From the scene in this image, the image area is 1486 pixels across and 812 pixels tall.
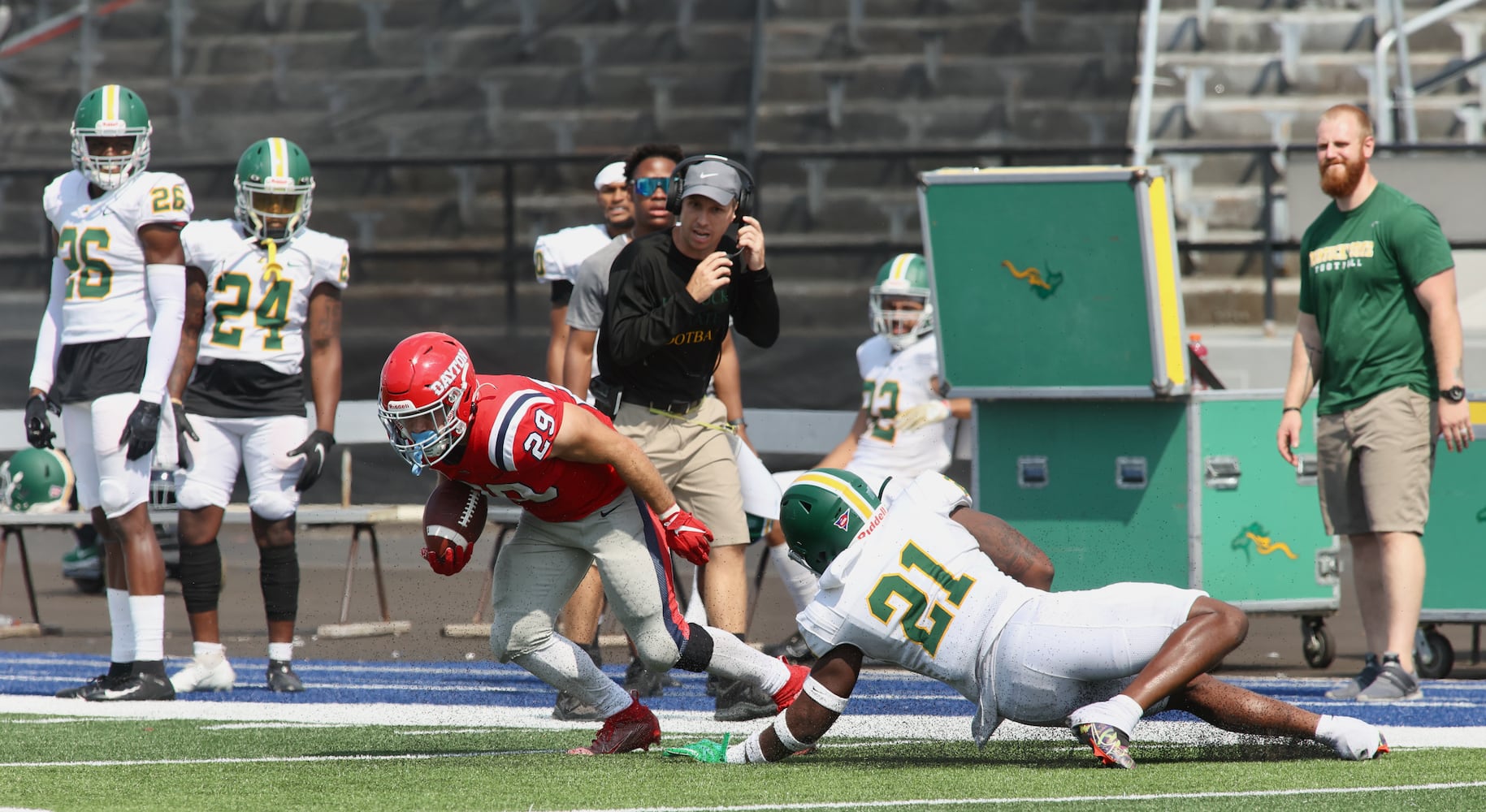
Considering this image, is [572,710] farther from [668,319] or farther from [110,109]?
[110,109]

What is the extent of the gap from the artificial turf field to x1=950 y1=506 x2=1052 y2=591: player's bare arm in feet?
1.47

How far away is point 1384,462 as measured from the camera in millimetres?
6258

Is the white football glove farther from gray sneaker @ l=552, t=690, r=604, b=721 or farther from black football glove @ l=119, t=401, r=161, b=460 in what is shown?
black football glove @ l=119, t=401, r=161, b=460

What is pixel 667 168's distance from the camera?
265 inches

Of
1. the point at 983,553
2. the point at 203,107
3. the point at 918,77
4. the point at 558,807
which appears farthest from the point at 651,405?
the point at 203,107

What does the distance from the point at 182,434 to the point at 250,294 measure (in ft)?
1.85

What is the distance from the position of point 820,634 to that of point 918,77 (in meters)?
11.9

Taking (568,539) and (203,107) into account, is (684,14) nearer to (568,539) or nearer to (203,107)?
(203,107)

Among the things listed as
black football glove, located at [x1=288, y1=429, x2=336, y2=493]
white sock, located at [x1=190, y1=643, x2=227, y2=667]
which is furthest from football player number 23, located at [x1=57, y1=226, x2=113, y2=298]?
white sock, located at [x1=190, y1=643, x2=227, y2=667]

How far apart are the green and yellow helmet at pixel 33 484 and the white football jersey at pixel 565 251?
162 inches

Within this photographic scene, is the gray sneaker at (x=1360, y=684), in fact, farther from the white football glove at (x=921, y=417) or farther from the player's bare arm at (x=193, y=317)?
the player's bare arm at (x=193, y=317)

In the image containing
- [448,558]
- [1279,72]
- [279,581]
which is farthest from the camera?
[1279,72]

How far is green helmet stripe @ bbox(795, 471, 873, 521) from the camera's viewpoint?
447 cm

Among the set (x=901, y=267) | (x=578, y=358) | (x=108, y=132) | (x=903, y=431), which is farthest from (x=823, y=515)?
(x=901, y=267)
